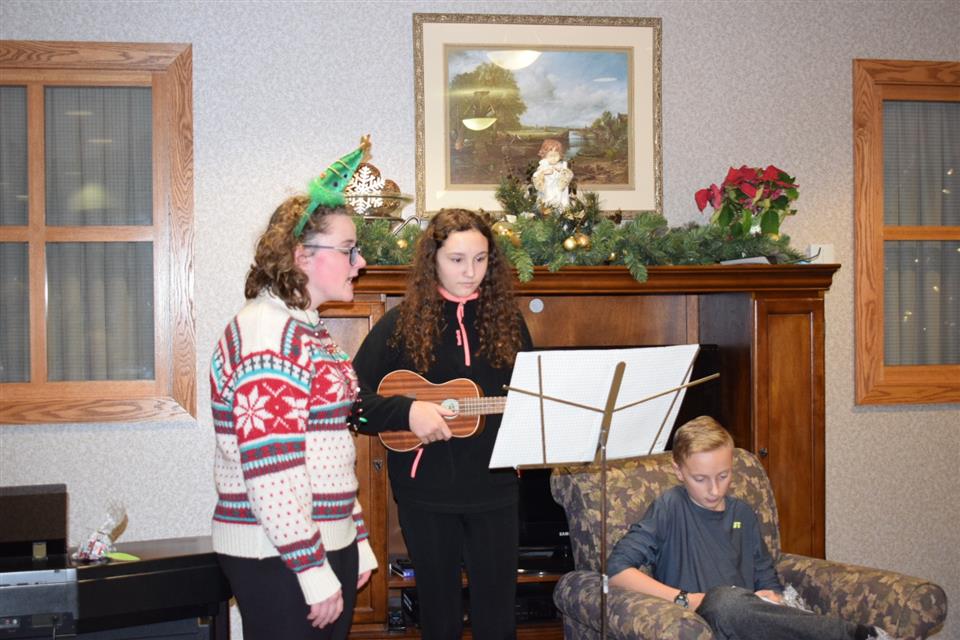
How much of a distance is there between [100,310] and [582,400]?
217cm

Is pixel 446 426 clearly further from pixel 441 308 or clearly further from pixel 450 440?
pixel 441 308

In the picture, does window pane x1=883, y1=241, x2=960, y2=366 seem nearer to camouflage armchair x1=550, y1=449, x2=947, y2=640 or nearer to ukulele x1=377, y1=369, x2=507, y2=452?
camouflage armchair x1=550, y1=449, x2=947, y2=640

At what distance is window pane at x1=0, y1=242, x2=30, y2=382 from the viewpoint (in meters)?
3.39

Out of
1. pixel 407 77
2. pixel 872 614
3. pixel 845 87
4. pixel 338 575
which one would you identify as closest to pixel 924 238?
pixel 845 87

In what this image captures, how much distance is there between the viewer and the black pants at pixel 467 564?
230 cm

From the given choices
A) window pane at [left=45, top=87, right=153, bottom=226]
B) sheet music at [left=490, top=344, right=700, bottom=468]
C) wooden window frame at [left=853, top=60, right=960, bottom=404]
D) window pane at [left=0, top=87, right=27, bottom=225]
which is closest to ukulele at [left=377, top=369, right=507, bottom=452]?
sheet music at [left=490, top=344, right=700, bottom=468]

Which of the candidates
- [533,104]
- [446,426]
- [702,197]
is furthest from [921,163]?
[446,426]


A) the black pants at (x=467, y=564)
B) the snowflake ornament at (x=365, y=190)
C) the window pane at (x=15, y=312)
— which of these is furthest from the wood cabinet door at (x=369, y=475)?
the window pane at (x=15, y=312)

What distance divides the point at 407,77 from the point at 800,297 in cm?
167

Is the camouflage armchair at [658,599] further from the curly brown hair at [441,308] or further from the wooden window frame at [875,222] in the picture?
the wooden window frame at [875,222]

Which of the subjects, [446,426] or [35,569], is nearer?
[446,426]

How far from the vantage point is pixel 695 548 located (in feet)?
8.25

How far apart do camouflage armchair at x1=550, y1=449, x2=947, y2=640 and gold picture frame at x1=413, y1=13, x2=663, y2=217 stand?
3.94 feet

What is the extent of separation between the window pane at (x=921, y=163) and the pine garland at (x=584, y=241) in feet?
2.68
